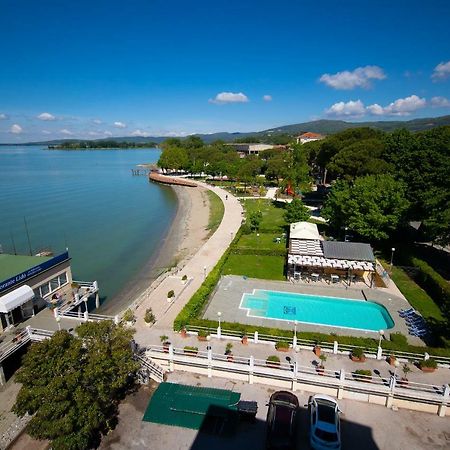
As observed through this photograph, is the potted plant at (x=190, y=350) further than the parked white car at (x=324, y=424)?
Yes

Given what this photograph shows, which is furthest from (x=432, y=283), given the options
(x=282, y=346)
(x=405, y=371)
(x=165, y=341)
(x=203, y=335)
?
(x=165, y=341)

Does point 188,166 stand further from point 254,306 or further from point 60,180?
point 254,306

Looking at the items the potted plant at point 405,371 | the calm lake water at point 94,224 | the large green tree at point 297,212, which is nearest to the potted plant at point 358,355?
the potted plant at point 405,371

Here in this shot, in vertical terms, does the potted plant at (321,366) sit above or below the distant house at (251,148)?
below

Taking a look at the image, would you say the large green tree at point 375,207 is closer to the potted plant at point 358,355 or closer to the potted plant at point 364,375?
the potted plant at point 358,355

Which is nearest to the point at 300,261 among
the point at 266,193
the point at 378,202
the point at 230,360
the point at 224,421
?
the point at 378,202

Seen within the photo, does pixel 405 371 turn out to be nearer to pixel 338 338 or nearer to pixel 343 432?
pixel 338 338
